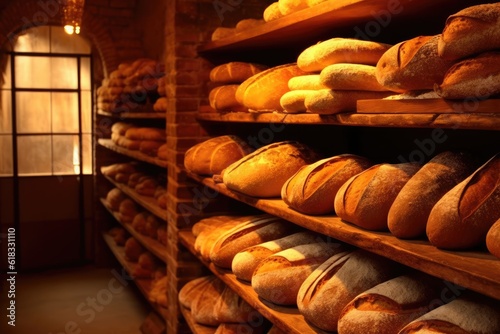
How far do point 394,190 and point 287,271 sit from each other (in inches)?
23.9

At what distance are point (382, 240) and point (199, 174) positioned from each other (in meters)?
1.65

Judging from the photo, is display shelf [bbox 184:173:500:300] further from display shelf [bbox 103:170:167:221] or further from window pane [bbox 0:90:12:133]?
window pane [bbox 0:90:12:133]

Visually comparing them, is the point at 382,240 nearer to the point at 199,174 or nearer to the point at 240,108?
the point at 240,108

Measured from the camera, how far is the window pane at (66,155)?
21.6 feet

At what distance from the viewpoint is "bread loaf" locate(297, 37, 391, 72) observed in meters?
1.88

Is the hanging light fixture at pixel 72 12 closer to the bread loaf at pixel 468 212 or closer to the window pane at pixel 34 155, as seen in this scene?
the bread loaf at pixel 468 212

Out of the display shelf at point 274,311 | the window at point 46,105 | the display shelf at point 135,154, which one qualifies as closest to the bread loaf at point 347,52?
the display shelf at point 274,311

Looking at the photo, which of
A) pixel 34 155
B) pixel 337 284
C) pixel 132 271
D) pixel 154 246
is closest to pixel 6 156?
pixel 34 155

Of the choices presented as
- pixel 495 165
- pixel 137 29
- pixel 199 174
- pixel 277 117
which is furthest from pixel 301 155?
pixel 137 29

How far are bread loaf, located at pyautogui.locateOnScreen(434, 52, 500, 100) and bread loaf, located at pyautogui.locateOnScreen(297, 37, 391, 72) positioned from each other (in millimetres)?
585

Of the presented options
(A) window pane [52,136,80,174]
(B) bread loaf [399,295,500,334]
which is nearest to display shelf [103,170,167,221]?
(A) window pane [52,136,80,174]

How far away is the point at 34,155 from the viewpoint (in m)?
6.48

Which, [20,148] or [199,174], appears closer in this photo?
[199,174]

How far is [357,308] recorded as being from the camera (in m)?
1.64
